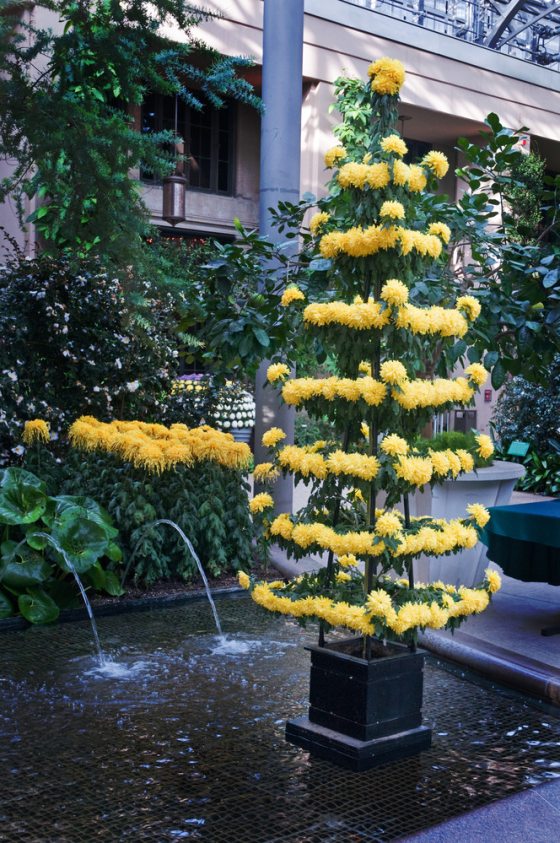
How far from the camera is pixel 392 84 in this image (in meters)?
4.15

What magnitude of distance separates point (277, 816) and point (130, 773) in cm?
72

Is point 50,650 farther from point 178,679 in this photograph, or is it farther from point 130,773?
point 130,773

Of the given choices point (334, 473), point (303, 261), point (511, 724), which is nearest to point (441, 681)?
point (511, 724)

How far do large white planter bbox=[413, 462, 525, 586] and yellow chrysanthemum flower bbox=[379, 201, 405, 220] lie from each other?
354cm

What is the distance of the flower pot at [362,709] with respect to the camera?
4.26 meters

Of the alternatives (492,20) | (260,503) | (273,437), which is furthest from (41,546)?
(492,20)

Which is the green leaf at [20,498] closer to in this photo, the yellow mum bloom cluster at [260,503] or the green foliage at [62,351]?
the green foliage at [62,351]

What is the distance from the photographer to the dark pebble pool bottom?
368 centimetres

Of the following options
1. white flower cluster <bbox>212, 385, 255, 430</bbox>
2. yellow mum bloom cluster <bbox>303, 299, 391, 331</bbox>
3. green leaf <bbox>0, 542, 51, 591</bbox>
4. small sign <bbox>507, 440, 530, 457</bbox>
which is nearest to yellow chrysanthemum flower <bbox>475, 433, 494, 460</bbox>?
yellow mum bloom cluster <bbox>303, 299, 391, 331</bbox>

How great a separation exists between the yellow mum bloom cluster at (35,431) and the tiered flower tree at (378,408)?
354cm

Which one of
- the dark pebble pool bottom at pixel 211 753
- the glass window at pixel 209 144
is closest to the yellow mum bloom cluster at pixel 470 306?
the dark pebble pool bottom at pixel 211 753

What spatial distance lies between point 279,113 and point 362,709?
18.6 feet

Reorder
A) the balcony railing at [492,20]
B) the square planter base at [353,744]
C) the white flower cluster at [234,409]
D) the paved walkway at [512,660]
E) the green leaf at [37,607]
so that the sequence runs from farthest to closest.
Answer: the balcony railing at [492,20] < the white flower cluster at [234,409] < the green leaf at [37,607] < the square planter base at [353,744] < the paved walkway at [512,660]

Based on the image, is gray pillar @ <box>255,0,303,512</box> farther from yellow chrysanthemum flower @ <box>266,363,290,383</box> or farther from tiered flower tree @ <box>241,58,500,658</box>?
tiered flower tree @ <box>241,58,500,658</box>
